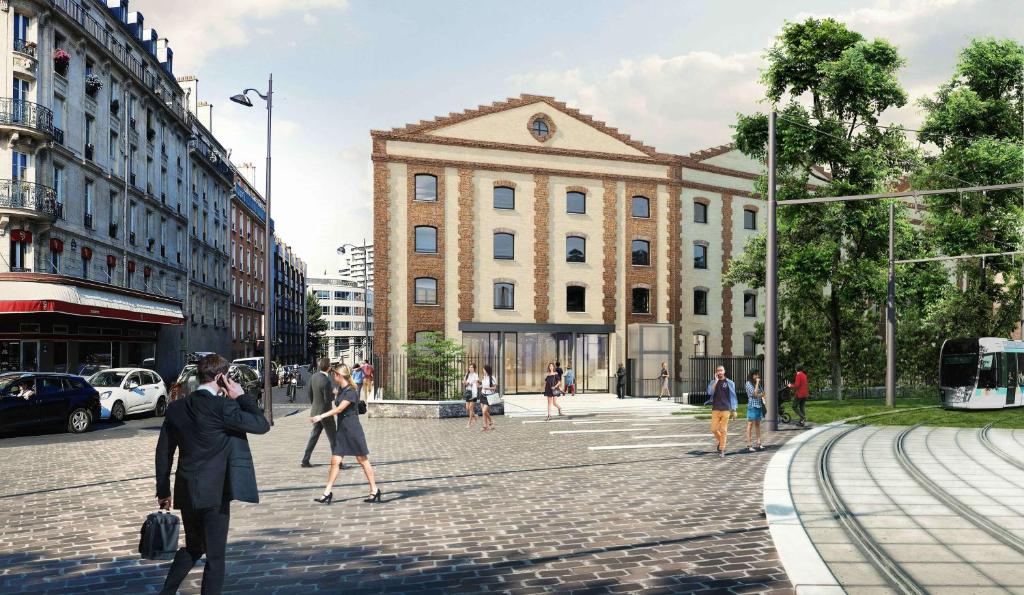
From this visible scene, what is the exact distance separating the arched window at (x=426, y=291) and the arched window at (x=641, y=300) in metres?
10.2

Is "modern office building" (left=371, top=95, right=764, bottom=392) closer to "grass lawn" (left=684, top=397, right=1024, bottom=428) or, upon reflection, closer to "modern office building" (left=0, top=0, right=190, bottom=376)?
"grass lawn" (left=684, top=397, right=1024, bottom=428)

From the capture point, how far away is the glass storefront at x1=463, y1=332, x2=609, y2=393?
34.3 metres

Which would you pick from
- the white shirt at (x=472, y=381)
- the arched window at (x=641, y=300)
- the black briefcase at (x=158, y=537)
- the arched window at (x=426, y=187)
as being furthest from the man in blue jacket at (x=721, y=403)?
the arched window at (x=641, y=300)

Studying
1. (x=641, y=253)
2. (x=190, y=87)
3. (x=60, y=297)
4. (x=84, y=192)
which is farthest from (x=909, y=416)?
(x=190, y=87)

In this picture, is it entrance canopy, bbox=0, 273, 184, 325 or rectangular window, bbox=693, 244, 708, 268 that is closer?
entrance canopy, bbox=0, 273, 184, 325

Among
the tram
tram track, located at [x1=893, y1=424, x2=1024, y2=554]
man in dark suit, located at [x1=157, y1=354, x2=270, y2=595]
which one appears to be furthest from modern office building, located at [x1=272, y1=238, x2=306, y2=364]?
man in dark suit, located at [x1=157, y1=354, x2=270, y2=595]

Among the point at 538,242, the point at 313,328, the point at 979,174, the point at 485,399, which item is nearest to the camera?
the point at 485,399

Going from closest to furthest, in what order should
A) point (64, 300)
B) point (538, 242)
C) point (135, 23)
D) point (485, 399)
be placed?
point (485, 399) → point (64, 300) → point (538, 242) → point (135, 23)

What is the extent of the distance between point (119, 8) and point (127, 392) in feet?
84.6

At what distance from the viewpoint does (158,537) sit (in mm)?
4547

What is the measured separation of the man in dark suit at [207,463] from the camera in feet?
15.2

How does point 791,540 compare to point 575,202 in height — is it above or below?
below

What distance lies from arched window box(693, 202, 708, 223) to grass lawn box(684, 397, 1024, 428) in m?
14.5

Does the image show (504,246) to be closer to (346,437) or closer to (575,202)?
(575,202)
